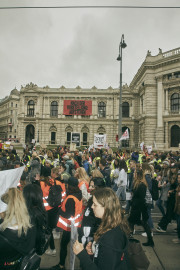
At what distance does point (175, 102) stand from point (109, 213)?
31792 mm

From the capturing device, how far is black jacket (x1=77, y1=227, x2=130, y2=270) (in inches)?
71.1

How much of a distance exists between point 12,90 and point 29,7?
83.6m

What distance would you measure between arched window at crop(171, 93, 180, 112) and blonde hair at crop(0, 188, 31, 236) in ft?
104

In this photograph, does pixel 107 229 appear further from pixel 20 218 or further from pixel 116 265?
pixel 20 218

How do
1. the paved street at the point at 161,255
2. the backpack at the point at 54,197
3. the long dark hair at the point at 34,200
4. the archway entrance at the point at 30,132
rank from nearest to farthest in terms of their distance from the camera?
the long dark hair at the point at 34,200
the paved street at the point at 161,255
the backpack at the point at 54,197
the archway entrance at the point at 30,132

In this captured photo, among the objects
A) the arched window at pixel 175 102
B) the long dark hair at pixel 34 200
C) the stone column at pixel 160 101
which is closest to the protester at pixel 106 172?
the long dark hair at pixel 34 200

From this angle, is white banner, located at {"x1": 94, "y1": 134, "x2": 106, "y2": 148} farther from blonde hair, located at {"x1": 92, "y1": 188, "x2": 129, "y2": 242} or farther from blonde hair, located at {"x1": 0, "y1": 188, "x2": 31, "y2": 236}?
blonde hair, located at {"x1": 92, "y1": 188, "x2": 129, "y2": 242}

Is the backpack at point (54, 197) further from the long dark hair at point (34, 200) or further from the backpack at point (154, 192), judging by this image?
the backpack at point (154, 192)

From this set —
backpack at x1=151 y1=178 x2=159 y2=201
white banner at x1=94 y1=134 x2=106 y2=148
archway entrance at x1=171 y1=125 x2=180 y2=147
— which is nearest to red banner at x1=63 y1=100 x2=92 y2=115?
archway entrance at x1=171 y1=125 x2=180 y2=147

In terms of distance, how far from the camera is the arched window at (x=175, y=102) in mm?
30406

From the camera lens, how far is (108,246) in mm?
1851

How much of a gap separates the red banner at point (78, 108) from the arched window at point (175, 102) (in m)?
17.5

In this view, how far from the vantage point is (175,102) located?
1208 inches

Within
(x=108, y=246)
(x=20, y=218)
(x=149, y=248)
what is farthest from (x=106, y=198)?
(x=149, y=248)
